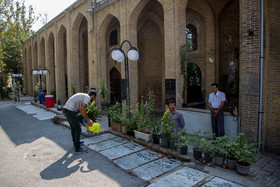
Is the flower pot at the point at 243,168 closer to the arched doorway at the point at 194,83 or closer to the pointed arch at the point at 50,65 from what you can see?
the arched doorway at the point at 194,83

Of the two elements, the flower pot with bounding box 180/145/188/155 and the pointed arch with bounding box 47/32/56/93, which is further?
the pointed arch with bounding box 47/32/56/93

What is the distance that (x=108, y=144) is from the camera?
5895mm

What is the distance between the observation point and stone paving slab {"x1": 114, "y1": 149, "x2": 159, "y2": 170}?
439cm

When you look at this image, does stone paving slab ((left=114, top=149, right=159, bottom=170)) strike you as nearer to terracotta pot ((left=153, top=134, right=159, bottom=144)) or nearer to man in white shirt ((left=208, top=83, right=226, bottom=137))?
terracotta pot ((left=153, top=134, right=159, bottom=144))

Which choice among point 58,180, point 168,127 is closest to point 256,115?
point 168,127

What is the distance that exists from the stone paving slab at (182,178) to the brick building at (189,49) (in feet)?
7.48

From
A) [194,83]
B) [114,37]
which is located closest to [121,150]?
[194,83]

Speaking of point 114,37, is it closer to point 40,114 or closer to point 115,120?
point 40,114

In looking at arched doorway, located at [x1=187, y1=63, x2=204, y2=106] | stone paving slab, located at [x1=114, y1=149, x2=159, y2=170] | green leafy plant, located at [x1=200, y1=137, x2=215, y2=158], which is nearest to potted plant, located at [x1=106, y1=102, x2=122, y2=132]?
stone paving slab, located at [x1=114, y1=149, x2=159, y2=170]

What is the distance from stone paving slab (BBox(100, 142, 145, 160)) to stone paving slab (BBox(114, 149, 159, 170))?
21 cm

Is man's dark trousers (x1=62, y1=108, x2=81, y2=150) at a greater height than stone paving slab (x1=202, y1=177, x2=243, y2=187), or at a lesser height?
greater

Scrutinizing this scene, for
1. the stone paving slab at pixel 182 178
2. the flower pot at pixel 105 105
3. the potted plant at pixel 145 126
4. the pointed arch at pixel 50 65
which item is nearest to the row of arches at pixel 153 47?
the flower pot at pixel 105 105

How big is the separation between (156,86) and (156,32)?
3.33m

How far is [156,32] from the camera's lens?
39.8 feet
